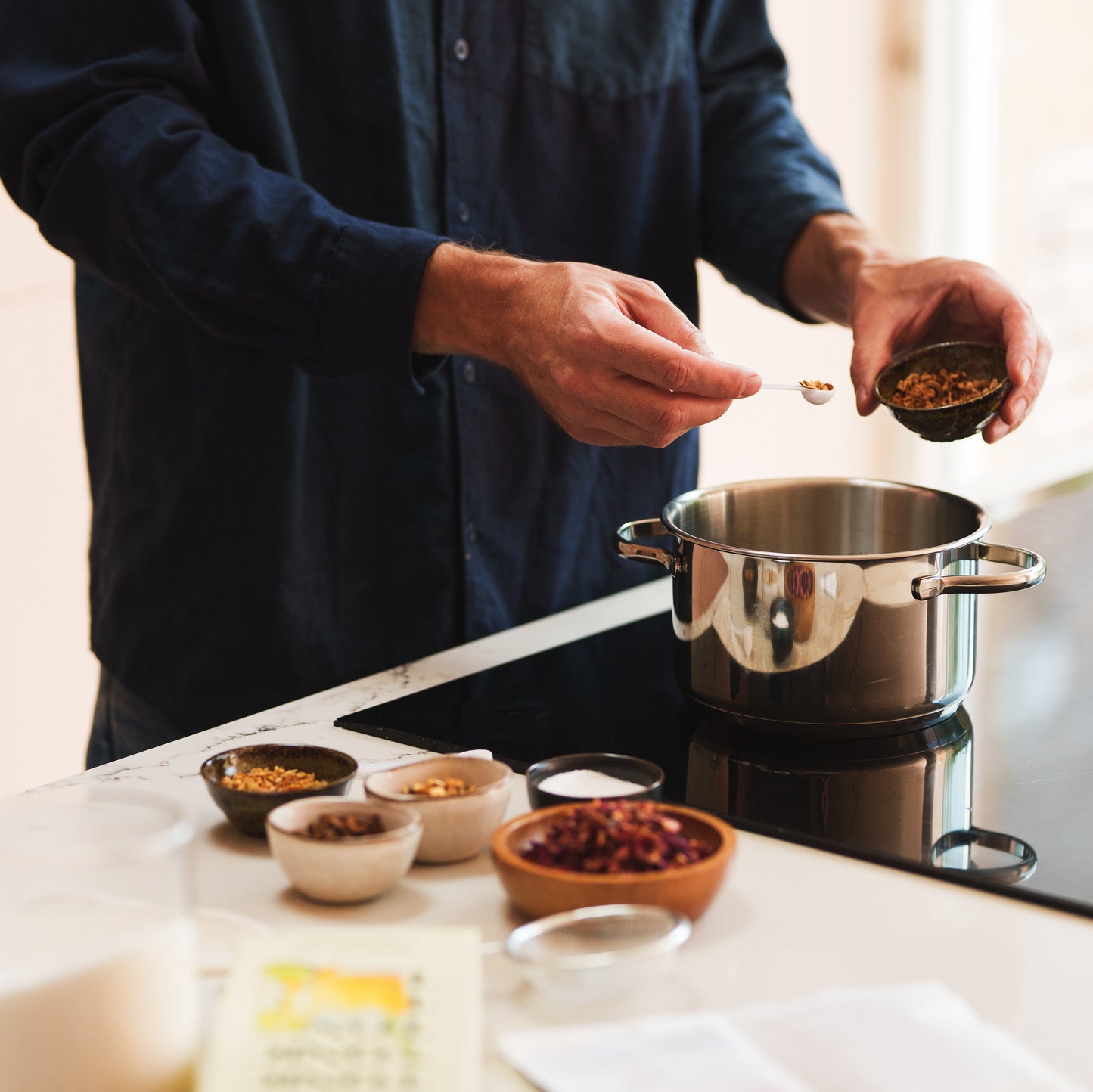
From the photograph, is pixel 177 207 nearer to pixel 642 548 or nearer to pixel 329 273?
pixel 329 273

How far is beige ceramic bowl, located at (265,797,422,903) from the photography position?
0.78 m

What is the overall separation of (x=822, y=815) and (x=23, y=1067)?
54cm

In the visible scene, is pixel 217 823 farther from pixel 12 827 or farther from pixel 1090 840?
pixel 1090 840

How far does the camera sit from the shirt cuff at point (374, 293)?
122 centimetres

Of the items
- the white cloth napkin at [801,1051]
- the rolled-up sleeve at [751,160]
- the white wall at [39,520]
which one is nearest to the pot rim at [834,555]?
the white cloth napkin at [801,1051]

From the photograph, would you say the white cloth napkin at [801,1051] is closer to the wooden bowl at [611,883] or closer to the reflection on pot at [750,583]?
the wooden bowl at [611,883]

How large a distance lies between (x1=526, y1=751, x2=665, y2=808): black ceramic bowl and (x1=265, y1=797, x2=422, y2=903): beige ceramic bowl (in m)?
0.10

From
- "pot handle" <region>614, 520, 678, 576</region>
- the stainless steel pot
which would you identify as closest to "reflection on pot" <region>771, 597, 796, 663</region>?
the stainless steel pot

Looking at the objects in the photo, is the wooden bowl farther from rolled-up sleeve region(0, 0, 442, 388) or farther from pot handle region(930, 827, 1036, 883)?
rolled-up sleeve region(0, 0, 442, 388)

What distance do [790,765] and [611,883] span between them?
34 centimetres

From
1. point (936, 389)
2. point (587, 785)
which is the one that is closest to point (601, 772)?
point (587, 785)

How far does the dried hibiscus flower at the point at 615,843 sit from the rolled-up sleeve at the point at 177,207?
58 centimetres

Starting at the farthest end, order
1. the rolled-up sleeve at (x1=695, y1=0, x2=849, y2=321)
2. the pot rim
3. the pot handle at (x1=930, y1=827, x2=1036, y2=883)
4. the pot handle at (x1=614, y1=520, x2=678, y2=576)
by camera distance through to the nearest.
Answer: the rolled-up sleeve at (x1=695, y1=0, x2=849, y2=321) → the pot handle at (x1=614, y1=520, x2=678, y2=576) → the pot rim → the pot handle at (x1=930, y1=827, x2=1036, y2=883)

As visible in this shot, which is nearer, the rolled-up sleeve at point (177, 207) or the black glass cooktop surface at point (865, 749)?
the black glass cooktop surface at point (865, 749)
